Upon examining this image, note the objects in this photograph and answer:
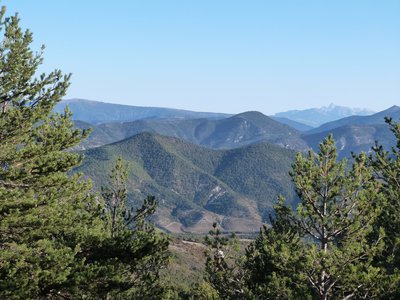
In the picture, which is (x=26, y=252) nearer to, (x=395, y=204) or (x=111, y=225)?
(x=111, y=225)

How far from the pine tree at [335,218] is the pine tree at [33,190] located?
8.54m

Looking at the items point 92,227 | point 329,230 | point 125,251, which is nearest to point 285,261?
point 329,230

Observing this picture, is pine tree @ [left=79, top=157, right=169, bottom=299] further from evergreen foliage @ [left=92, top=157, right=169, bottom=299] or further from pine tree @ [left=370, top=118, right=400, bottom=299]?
pine tree @ [left=370, top=118, right=400, bottom=299]

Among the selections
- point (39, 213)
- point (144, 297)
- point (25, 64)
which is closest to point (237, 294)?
point (144, 297)

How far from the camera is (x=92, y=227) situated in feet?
69.9

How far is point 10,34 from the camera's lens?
1881 cm

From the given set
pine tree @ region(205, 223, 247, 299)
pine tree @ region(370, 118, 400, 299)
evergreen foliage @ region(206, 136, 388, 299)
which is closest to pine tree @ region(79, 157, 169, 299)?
pine tree @ region(205, 223, 247, 299)

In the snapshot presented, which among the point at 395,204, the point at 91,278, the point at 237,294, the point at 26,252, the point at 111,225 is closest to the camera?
the point at 26,252

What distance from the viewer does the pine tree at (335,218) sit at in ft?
55.3

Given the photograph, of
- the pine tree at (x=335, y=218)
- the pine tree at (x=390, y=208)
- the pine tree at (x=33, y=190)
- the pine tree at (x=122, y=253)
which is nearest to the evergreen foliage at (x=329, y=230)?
the pine tree at (x=335, y=218)

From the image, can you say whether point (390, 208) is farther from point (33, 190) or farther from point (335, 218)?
point (33, 190)

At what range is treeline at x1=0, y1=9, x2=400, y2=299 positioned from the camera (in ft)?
56.0

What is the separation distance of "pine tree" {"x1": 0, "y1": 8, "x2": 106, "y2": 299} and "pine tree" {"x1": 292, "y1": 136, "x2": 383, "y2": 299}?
8.54m

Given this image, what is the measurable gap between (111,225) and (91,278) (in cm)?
593
